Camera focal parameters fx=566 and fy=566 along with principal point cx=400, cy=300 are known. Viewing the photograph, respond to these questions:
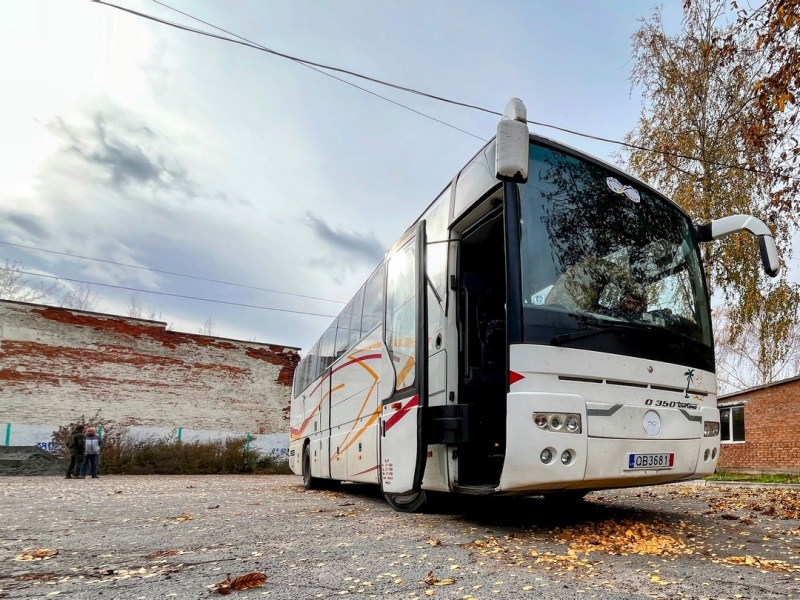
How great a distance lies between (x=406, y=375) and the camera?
Answer: 591cm

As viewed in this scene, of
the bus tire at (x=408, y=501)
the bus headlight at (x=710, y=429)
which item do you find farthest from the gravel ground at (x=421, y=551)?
the bus headlight at (x=710, y=429)

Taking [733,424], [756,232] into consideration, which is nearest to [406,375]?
[756,232]

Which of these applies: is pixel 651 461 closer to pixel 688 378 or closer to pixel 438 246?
pixel 688 378

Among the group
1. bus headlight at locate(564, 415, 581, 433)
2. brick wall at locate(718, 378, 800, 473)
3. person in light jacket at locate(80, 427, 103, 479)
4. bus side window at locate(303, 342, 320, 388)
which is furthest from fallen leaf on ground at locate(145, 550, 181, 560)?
brick wall at locate(718, 378, 800, 473)

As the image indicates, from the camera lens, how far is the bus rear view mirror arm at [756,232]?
5.41m

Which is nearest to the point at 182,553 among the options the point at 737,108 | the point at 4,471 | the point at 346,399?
the point at 346,399

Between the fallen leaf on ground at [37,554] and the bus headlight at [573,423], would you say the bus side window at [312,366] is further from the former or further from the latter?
the bus headlight at [573,423]

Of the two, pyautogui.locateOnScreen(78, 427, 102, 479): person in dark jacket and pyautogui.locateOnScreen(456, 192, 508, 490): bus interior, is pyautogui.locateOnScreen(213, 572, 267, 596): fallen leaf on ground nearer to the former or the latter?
pyautogui.locateOnScreen(456, 192, 508, 490): bus interior

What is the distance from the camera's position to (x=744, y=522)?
5.64 meters

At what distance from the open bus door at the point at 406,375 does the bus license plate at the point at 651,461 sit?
5.81 ft

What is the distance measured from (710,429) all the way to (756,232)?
1.95 metres

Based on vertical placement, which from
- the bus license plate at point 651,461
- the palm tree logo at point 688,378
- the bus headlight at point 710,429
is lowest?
the bus license plate at point 651,461

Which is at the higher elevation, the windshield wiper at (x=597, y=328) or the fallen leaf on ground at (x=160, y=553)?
the windshield wiper at (x=597, y=328)

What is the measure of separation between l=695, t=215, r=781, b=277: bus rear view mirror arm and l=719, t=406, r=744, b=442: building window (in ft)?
49.3
